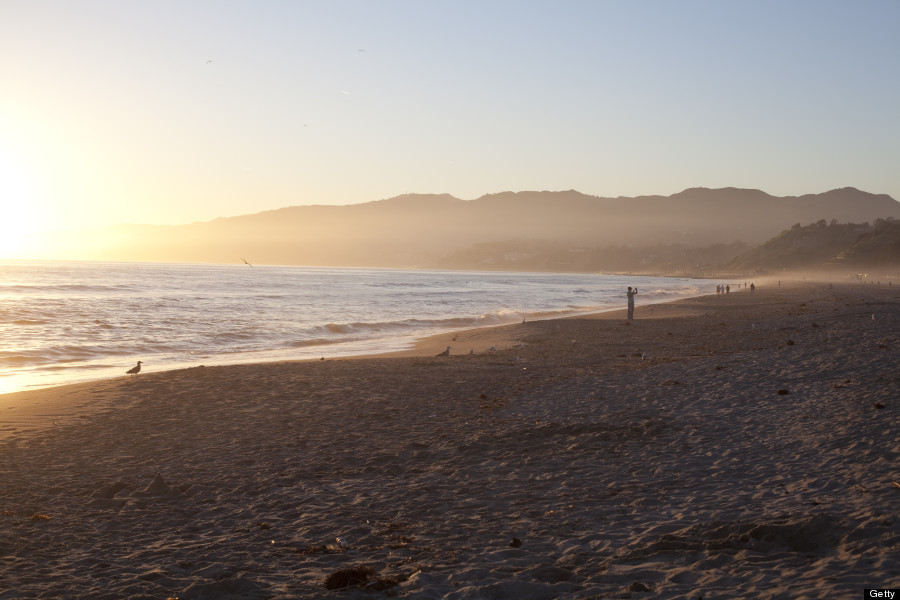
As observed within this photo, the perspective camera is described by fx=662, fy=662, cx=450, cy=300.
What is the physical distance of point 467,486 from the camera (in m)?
7.80

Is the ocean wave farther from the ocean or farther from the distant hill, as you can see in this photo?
the distant hill

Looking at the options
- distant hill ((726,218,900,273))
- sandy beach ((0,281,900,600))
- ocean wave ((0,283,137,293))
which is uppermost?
distant hill ((726,218,900,273))

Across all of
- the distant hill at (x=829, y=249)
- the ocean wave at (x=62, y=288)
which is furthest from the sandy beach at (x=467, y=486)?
the distant hill at (x=829, y=249)

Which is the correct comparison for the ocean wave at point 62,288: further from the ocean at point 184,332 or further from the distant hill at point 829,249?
the distant hill at point 829,249

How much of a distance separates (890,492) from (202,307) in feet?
148

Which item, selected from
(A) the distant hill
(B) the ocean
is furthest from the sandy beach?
(A) the distant hill

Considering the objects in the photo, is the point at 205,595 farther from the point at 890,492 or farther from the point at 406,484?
the point at 890,492

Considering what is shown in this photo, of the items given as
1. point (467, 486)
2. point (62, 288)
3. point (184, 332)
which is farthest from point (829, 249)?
point (467, 486)

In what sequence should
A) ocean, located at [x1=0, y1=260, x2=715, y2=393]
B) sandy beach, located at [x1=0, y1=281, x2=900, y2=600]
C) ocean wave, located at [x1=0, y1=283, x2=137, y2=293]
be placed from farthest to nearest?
1. ocean wave, located at [x1=0, y1=283, x2=137, y2=293]
2. ocean, located at [x1=0, y1=260, x2=715, y2=393]
3. sandy beach, located at [x1=0, y1=281, x2=900, y2=600]

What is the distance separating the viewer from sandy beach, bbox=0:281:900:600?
5332 millimetres

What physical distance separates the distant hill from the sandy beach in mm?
130977

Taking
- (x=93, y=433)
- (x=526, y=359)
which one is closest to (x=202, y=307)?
(x=526, y=359)

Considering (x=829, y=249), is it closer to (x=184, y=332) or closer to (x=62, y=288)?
(x=62, y=288)

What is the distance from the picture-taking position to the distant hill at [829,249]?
12781 cm
